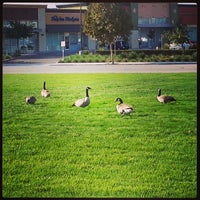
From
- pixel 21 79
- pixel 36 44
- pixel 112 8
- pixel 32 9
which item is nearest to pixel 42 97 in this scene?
pixel 21 79

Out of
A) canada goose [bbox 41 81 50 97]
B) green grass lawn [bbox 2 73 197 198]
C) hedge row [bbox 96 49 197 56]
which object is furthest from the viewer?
hedge row [bbox 96 49 197 56]

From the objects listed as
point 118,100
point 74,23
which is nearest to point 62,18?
point 74,23

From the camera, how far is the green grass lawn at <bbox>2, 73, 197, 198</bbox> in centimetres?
268

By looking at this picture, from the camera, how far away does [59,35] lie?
296cm

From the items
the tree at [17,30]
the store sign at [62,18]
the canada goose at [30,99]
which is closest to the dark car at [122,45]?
the store sign at [62,18]

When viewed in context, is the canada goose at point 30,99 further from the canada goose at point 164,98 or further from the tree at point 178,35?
the tree at point 178,35

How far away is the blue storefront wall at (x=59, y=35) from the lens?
9.73ft

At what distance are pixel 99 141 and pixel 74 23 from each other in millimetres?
921

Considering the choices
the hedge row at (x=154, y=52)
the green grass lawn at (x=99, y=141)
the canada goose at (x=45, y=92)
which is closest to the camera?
the green grass lawn at (x=99, y=141)

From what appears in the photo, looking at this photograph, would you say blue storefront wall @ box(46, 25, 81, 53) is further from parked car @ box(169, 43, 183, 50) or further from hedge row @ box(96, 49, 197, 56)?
parked car @ box(169, 43, 183, 50)

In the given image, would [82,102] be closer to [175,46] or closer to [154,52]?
[154,52]

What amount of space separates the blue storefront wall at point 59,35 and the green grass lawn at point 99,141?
270 millimetres

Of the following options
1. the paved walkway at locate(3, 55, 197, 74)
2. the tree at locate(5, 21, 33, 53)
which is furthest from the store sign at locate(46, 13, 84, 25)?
the paved walkway at locate(3, 55, 197, 74)

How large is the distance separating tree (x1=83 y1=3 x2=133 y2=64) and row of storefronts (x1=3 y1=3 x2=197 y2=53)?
5cm
